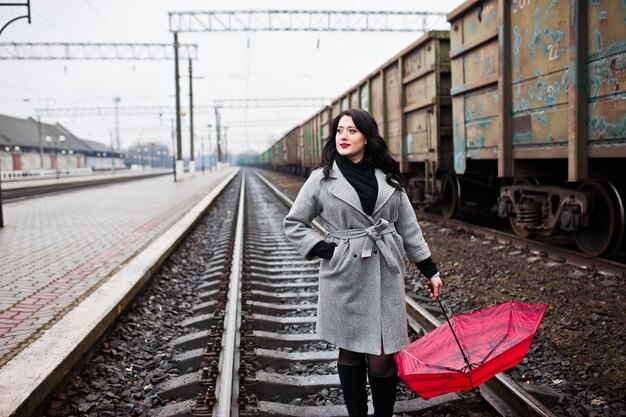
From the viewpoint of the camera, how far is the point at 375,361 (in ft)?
8.77

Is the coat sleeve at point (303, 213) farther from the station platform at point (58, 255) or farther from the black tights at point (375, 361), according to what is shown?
the station platform at point (58, 255)

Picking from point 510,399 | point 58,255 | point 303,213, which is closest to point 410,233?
point 303,213

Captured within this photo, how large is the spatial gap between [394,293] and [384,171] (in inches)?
22.7

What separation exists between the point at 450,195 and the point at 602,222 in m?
4.44

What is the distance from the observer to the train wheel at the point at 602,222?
590cm

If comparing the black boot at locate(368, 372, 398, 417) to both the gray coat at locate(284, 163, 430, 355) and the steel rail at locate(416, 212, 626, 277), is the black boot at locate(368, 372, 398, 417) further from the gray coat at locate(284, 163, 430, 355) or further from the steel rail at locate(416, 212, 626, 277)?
the steel rail at locate(416, 212, 626, 277)

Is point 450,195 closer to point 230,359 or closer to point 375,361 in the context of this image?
point 230,359

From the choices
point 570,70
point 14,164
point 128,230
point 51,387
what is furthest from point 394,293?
point 14,164

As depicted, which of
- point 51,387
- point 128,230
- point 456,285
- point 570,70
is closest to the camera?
point 51,387

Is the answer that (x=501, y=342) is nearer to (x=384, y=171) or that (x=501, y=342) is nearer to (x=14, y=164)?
(x=384, y=171)

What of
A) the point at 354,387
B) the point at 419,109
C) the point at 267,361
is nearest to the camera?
the point at 354,387

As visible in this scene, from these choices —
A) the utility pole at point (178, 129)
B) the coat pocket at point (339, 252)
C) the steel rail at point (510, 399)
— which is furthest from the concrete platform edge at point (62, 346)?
the utility pole at point (178, 129)

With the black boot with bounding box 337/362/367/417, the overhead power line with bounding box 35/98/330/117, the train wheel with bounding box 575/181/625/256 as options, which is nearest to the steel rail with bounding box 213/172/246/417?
the black boot with bounding box 337/362/367/417

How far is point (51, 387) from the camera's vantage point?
327cm
